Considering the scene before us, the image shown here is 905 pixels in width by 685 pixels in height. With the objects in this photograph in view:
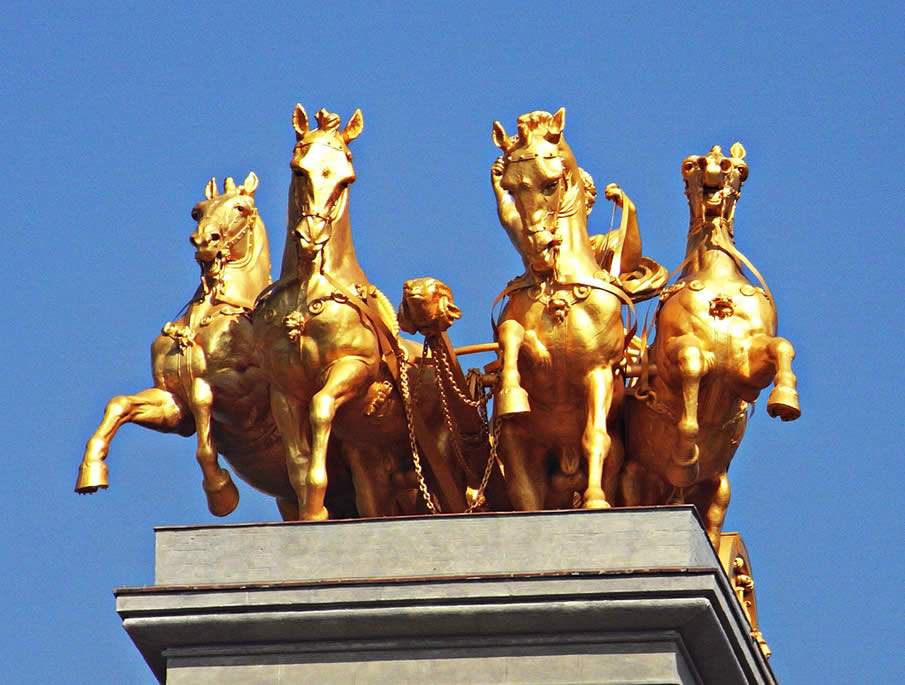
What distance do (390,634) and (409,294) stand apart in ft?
9.97

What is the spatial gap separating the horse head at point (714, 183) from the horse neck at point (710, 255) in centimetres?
6

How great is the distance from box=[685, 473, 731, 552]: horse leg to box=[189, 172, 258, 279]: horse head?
471 cm

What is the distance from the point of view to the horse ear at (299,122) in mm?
33000

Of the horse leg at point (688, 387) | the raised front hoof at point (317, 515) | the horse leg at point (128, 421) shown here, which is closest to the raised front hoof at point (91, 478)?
the horse leg at point (128, 421)

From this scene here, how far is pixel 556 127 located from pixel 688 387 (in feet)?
8.62

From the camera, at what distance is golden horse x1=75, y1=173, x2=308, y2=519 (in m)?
33.2

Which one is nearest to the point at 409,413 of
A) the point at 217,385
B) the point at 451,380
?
the point at 451,380

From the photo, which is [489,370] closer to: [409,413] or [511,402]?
[409,413]

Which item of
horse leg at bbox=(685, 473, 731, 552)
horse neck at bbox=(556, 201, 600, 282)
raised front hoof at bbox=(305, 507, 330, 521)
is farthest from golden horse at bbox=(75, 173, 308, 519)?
horse leg at bbox=(685, 473, 731, 552)

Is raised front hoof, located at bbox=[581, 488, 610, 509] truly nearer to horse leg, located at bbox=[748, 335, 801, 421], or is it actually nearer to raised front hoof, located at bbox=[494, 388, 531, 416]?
raised front hoof, located at bbox=[494, 388, 531, 416]

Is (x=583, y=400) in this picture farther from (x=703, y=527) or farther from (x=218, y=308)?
(x=218, y=308)

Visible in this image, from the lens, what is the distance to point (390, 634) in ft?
101

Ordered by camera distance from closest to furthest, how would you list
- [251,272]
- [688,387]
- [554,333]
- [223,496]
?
1. [688,387]
2. [554,333]
3. [223,496]
4. [251,272]

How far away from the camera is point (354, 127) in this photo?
33.2 metres
